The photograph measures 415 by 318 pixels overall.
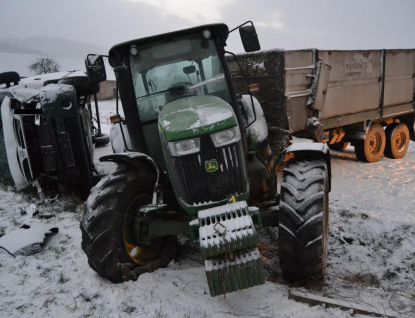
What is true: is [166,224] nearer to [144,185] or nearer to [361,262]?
[144,185]

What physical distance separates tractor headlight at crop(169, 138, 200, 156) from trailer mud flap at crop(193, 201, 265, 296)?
2.20 ft

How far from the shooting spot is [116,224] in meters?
3.55

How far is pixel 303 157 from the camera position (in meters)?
3.79

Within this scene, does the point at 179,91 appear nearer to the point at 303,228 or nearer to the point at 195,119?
the point at 195,119

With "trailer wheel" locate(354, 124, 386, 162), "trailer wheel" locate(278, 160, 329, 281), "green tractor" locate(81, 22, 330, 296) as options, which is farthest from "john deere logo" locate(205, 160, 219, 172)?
"trailer wheel" locate(354, 124, 386, 162)

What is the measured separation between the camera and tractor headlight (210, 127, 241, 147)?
320 centimetres

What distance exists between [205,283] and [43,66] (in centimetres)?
2796

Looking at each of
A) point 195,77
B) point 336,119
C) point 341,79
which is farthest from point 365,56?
point 195,77

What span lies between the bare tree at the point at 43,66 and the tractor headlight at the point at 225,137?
27.0 meters

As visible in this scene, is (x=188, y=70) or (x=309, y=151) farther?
(x=188, y=70)

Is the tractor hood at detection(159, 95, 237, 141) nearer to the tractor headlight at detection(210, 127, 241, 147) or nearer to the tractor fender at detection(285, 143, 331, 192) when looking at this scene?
the tractor headlight at detection(210, 127, 241, 147)

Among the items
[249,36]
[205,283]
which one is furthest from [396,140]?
[205,283]

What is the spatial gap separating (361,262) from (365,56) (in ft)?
20.2

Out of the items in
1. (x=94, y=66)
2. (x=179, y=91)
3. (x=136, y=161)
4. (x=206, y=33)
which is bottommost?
(x=136, y=161)
